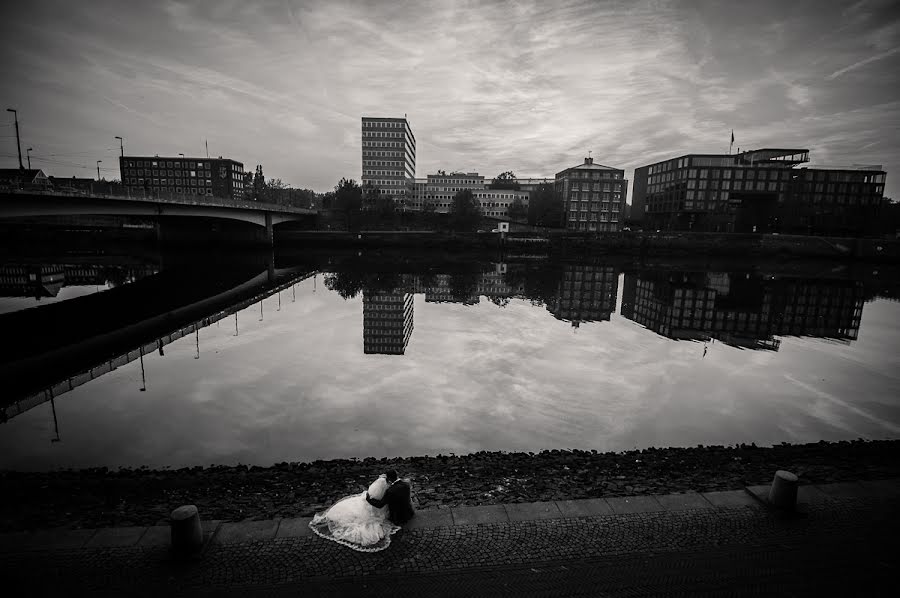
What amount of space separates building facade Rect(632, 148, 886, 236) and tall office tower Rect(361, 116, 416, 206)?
10181cm

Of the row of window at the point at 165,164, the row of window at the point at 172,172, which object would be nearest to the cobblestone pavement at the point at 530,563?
the row of window at the point at 165,164

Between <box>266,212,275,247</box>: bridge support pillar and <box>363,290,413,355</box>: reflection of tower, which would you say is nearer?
<box>363,290,413,355</box>: reflection of tower

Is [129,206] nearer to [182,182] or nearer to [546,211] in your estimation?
[546,211]

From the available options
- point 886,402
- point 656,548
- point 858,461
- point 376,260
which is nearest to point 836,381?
point 886,402

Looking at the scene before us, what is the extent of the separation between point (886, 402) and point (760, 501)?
15.5 meters

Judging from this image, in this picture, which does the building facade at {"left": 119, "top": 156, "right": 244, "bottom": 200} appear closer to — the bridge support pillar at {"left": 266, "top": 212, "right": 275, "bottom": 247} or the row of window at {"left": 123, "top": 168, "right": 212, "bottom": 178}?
the row of window at {"left": 123, "top": 168, "right": 212, "bottom": 178}

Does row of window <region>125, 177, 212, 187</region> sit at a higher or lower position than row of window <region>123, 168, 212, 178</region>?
lower

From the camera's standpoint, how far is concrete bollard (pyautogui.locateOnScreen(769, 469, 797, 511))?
9.03 m

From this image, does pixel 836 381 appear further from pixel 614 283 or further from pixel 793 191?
pixel 793 191

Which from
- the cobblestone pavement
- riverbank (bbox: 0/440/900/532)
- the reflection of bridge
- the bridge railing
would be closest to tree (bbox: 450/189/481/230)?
the bridge railing

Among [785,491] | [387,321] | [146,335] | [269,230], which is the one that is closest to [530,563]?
[785,491]

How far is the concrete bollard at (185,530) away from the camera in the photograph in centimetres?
740

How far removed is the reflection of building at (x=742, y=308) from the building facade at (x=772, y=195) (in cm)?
7395

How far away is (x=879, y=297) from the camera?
51.3m
